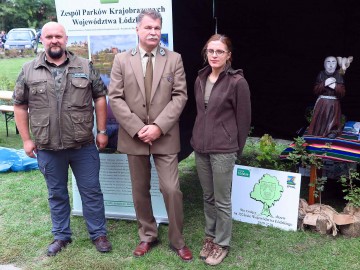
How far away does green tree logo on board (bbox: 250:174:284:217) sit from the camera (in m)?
3.17

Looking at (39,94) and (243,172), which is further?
(243,172)

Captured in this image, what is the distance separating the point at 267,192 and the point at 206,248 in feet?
2.35

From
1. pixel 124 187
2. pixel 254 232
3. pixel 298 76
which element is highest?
pixel 298 76

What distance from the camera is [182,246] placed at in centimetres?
285

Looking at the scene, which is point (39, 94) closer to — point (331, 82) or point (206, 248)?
point (206, 248)

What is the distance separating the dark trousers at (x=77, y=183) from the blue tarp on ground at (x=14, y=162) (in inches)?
83.1

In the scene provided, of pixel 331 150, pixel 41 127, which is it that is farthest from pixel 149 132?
pixel 331 150

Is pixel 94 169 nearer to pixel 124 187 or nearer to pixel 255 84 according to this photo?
pixel 124 187

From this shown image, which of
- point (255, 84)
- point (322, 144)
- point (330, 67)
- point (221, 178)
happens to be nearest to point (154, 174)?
point (221, 178)

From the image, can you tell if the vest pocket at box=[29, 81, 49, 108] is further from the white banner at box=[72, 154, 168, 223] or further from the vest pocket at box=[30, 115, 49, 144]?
the white banner at box=[72, 154, 168, 223]

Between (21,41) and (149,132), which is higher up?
(21,41)

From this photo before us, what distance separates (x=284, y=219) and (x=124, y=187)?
1330mm

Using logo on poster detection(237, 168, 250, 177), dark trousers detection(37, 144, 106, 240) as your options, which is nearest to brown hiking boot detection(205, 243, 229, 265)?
logo on poster detection(237, 168, 250, 177)

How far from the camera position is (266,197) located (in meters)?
3.22
